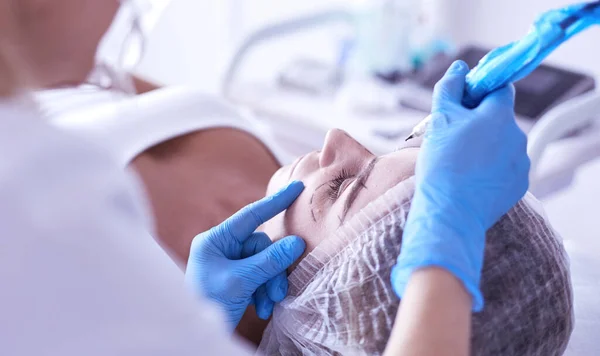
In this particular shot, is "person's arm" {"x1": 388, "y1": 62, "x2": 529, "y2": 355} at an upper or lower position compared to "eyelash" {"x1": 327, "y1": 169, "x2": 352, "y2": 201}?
upper

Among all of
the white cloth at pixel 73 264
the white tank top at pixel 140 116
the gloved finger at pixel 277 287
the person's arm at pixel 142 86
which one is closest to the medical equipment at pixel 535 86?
the white tank top at pixel 140 116

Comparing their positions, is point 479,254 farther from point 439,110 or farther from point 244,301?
point 244,301

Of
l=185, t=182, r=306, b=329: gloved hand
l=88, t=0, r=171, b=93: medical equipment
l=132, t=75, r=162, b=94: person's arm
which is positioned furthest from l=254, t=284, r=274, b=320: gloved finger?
l=132, t=75, r=162, b=94: person's arm

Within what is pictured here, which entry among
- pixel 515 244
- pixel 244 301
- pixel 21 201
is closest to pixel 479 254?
pixel 515 244

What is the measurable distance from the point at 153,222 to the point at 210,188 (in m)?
0.15

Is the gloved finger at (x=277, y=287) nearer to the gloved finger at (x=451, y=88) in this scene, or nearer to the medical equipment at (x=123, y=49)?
the gloved finger at (x=451, y=88)

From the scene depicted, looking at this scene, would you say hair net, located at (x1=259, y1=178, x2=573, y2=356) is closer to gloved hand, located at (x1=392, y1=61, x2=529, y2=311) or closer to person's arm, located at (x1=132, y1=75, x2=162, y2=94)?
gloved hand, located at (x1=392, y1=61, x2=529, y2=311)

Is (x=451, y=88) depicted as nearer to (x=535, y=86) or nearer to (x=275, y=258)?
(x=275, y=258)

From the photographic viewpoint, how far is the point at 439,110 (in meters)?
0.83

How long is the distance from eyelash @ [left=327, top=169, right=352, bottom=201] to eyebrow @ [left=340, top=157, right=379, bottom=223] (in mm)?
22

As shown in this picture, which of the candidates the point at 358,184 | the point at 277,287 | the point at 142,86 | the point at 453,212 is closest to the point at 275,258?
the point at 277,287

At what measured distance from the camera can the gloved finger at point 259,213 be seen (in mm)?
954

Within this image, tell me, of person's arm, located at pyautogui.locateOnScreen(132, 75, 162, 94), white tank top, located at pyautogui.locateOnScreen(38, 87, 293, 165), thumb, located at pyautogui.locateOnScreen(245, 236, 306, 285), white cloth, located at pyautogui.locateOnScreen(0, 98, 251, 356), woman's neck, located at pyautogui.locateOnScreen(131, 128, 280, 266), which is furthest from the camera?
person's arm, located at pyautogui.locateOnScreen(132, 75, 162, 94)

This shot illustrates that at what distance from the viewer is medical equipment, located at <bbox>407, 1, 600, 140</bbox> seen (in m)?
0.78
